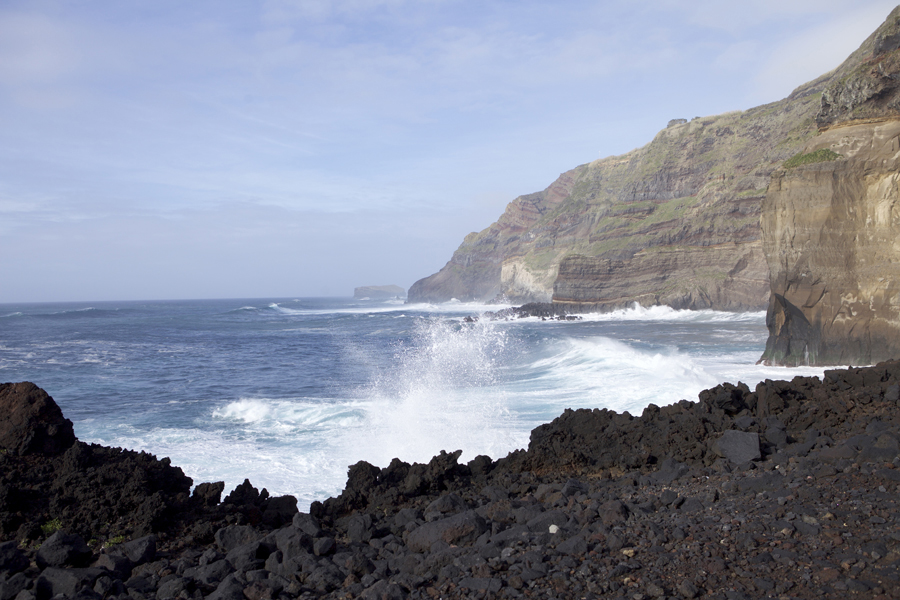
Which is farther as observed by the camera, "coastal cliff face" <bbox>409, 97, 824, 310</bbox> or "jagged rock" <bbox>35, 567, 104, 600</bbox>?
"coastal cliff face" <bbox>409, 97, 824, 310</bbox>

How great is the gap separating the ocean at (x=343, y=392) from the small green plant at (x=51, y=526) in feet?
10.7

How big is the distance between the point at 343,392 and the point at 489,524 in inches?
529

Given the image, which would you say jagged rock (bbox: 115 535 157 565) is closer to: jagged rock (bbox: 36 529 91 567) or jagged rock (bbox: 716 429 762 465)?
jagged rock (bbox: 36 529 91 567)

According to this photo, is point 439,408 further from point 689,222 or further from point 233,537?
point 689,222

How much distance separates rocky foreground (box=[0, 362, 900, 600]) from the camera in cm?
376

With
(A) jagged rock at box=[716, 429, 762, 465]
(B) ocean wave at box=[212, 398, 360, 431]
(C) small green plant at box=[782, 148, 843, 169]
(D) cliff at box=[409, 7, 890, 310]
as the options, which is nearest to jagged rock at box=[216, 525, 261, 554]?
(A) jagged rock at box=[716, 429, 762, 465]

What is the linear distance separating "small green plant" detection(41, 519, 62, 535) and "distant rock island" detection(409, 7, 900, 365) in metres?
18.9

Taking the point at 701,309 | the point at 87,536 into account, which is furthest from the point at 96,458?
the point at 701,309

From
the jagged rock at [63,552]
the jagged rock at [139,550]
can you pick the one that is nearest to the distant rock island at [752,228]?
the jagged rock at [139,550]

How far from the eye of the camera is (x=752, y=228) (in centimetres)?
5166

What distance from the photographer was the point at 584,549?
415cm

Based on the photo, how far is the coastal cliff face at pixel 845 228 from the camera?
16.3m

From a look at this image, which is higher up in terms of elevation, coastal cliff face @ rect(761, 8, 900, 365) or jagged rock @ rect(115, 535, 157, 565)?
coastal cliff face @ rect(761, 8, 900, 365)

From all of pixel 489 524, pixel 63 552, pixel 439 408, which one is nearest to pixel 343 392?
pixel 439 408
